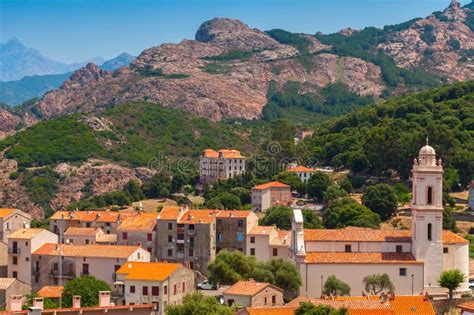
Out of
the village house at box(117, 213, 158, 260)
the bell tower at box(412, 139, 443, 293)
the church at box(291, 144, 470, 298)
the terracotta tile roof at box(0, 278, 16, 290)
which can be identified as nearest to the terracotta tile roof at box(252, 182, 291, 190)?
the village house at box(117, 213, 158, 260)

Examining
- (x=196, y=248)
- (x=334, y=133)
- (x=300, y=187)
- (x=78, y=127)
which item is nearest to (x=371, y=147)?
(x=300, y=187)

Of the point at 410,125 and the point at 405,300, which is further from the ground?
the point at 410,125

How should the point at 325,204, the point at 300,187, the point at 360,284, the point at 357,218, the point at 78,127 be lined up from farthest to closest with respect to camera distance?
the point at 78,127 < the point at 300,187 < the point at 325,204 < the point at 357,218 < the point at 360,284

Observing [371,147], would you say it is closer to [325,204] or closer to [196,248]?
[325,204]

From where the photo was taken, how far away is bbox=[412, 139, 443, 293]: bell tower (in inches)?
2270

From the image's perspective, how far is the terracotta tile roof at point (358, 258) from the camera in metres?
57.0

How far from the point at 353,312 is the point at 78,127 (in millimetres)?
128300

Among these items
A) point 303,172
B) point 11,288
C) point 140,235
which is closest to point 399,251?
point 140,235

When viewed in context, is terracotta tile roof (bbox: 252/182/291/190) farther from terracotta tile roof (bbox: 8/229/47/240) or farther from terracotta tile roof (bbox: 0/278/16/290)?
terracotta tile roof (bbox: 0/278/16/290)

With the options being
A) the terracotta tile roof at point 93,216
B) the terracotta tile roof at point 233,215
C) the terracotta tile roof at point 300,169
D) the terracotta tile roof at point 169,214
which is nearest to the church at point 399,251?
the terracotta tile roof at point 233,215

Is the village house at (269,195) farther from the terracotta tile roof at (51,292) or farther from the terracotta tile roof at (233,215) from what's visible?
the terracotta tile roof at (51,292)

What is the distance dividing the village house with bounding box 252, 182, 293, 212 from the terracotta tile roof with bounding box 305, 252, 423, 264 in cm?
3813

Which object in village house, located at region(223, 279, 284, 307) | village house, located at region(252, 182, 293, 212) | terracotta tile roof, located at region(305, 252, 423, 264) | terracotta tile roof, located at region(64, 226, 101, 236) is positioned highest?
village house, located at region(252, 182, 293, 212)

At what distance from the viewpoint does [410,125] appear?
4609 inches
